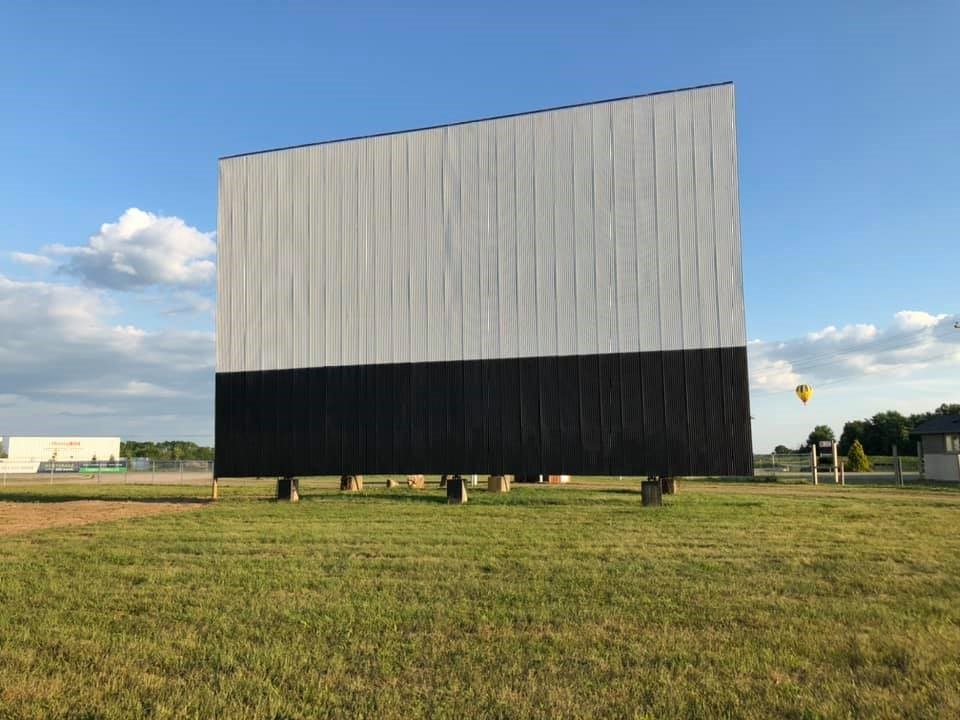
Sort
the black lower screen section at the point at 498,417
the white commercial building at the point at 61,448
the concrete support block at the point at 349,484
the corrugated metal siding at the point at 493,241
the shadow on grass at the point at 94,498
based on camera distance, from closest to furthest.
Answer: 1. the black lower screen section at the point at 498,417
2. the corrugated metal siding at the point at 493,241
3. the shadow on grass at the point at 94,498
4. the concrete support block at the point at 349,484
5. the white commercial building at the point at 61,448

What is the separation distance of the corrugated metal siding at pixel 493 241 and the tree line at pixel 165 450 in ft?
268

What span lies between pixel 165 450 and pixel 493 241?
100998 millimetres

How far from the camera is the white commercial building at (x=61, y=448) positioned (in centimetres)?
7956

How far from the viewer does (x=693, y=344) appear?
773 inches

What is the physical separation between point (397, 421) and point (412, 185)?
7.79 meters

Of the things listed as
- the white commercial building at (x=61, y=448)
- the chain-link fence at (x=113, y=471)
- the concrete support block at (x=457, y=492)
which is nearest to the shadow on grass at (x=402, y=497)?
the concrete support block at (x=457, y=492)

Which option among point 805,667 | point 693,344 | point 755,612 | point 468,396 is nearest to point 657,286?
point 693,344

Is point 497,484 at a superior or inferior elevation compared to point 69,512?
superior

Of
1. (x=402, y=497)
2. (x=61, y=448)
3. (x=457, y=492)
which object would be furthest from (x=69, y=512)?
(x=61, y=448)

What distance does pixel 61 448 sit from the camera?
272 feet

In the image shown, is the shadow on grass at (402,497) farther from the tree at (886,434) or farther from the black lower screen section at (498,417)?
the tree at (886,434)

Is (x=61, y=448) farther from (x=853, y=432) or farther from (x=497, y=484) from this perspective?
(x=853, y=432)

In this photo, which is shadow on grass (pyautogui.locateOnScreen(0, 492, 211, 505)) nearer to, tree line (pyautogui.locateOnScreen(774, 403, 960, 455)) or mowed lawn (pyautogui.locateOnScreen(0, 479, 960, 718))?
mowed lawn (pyautogui.locateOnScreen(0, 479, 960, 718))

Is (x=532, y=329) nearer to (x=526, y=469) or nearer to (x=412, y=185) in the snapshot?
(x=526, y=469)
